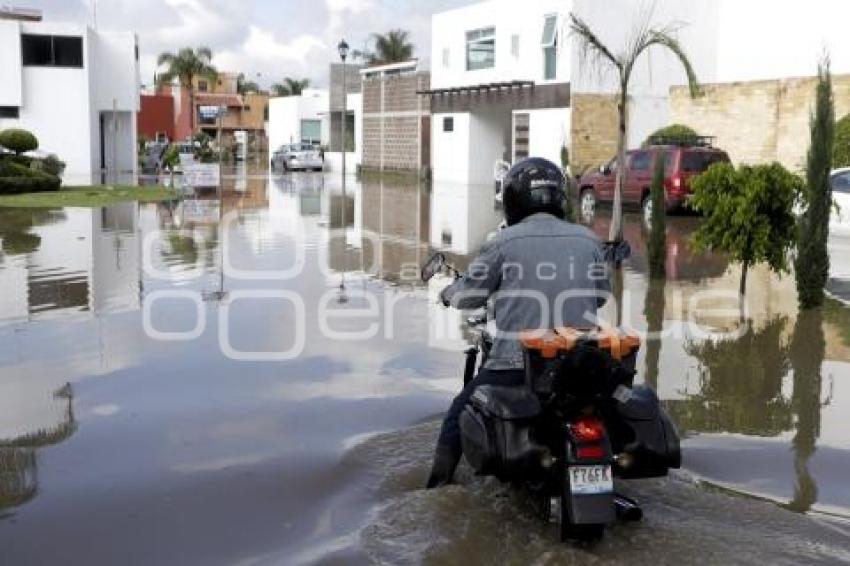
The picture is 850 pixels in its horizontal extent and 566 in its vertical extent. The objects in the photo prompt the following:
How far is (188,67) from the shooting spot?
8094 centimetres

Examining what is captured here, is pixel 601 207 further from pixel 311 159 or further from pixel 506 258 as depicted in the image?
pixel 311 159

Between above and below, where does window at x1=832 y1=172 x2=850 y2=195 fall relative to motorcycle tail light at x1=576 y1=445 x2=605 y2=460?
above

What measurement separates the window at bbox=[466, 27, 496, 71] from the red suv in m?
13.3

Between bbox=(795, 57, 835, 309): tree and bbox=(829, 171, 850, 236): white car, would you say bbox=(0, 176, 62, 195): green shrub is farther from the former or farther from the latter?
bbox=(795, 57, 835, 309): tree

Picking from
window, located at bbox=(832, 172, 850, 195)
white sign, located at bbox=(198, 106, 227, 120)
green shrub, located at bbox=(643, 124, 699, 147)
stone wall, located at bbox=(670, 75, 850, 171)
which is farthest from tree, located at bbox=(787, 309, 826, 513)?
white sign, located at bbox=(198, 106, 227, 120)

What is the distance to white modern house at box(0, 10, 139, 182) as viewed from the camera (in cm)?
4031

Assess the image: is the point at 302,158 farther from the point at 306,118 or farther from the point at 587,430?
the point at 587,430

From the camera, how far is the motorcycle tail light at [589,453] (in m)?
4.08

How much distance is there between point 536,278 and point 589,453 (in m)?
0.87

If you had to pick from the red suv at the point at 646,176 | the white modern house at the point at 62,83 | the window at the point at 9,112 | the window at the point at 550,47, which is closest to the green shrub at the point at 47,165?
the white modern house at the point at 62,83

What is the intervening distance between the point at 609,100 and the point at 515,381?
96.7 ft

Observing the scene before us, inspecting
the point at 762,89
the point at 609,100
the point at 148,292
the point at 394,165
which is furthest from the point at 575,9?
the point at 148,292

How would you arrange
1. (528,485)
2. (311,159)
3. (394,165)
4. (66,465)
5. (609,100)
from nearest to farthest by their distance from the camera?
(528,485) → (66,465) → (609,100) → (394,165) → (311,159)

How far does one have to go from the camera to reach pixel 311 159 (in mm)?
53844
